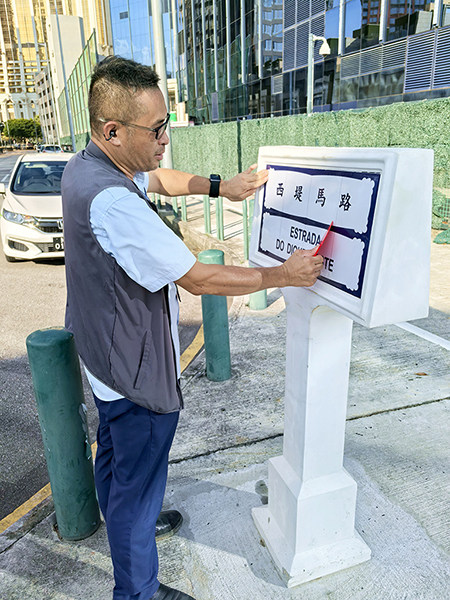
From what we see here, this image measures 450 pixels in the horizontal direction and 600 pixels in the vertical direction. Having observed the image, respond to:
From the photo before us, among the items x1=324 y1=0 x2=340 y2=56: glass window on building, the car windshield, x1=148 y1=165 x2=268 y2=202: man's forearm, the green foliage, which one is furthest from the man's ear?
the green foliage

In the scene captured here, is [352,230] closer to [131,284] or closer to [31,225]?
[131,284]

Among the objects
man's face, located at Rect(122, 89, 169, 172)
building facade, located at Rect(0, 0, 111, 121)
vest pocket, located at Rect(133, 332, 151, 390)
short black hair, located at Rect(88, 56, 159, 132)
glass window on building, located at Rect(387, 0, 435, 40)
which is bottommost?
vest pocket, located at Rect(133, 332, 151, 390)

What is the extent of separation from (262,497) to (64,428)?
107cm

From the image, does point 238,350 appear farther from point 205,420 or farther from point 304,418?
point 304,418

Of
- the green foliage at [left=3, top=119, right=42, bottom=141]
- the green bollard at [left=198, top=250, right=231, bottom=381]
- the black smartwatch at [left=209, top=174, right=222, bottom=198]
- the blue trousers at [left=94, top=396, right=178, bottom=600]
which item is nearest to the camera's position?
the blue trousers at [left=94, top=396, right=178, bottom=600]

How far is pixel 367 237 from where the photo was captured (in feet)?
4.77

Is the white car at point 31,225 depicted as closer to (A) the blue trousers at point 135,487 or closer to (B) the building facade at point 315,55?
(A) the blue trousers at point 135,487

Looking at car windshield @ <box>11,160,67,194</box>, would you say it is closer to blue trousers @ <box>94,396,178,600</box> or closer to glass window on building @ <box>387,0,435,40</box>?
blue trousers @ <box>94,396,178,600</box>

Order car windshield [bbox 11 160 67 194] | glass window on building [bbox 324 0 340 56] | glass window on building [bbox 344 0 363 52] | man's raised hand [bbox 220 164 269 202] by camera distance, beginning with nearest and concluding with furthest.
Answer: man's raised hand [bbox 220 164 269 202]
car windshield [bbox 11 160 67 194]
glass window on building [bbox 344 0 363 52]
glass window on building [bbox 324 0 340 56]

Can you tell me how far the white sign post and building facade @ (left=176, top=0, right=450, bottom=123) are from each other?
17811mm

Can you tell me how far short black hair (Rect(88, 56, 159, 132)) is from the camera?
1602mm

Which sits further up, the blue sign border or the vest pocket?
the blue sign border

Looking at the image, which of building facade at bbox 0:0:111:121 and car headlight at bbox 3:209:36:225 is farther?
building facade at bbox 0:0:111:121

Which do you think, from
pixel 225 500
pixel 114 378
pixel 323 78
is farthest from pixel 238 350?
pixel 323 78
